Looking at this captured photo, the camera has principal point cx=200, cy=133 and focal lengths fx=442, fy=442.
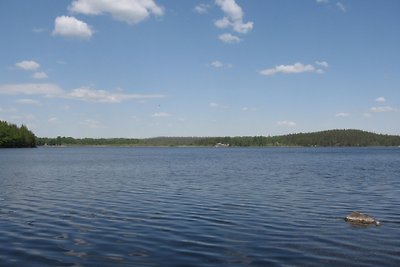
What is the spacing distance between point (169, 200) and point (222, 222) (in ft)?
30.2

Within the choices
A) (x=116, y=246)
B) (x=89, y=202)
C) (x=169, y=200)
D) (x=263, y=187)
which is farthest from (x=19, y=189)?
(x=116, y=246)

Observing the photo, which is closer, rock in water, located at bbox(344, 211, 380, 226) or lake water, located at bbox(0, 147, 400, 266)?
lake water, located at bbox(0, 147, 400, 266)

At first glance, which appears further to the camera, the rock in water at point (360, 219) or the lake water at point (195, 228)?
the rock in water at point (360, 219)

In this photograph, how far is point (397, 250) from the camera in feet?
54.6

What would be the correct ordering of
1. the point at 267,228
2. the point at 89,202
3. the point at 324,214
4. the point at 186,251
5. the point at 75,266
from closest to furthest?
the point at 75,266, the point at 186,251, the point at 267,228, the point at 324,214, the point at 89,202

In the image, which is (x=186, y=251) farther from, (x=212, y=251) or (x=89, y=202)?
(x=89, y=202)

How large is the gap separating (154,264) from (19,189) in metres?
26.4

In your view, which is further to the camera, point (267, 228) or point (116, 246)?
point (267, 228)

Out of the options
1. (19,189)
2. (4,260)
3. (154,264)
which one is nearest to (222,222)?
(154,264)

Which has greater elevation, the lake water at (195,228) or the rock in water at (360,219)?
the rock in water at (360,219)

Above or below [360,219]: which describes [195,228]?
below

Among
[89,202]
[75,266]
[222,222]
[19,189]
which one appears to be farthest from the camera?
[19,189]

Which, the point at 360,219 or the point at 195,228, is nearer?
the point at 195,228

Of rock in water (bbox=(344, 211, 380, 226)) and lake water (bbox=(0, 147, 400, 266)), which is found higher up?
rock in water (bbox=(344, 211, 380, 226))
